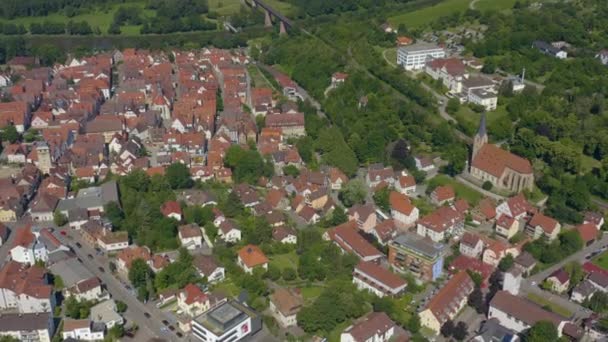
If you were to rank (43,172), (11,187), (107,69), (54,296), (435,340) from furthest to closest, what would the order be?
1. (107,69)
2. (43,172)
3. (11,187)
4. (54,296)
5. (435,340)

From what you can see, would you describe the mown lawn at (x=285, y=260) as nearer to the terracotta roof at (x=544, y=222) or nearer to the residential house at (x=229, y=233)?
the residential house at (x=229, y=233)

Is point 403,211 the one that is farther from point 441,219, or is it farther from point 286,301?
point 286,301

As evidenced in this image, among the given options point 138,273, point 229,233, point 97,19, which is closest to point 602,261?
point 229,233

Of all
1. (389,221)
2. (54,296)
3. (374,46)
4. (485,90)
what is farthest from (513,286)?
(374,46)

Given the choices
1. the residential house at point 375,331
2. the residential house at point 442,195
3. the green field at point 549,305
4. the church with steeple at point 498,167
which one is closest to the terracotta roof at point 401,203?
the residential house at point 442,195

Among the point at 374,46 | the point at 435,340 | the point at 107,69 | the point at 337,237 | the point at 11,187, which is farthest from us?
the point at 374,46

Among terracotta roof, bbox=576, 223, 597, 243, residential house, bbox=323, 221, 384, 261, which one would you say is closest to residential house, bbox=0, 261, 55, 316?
residential house, bbox=323, 221, 384, 261

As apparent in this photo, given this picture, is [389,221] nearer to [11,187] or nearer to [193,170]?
[193,170]
